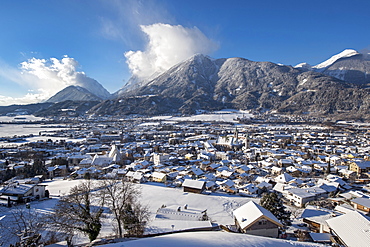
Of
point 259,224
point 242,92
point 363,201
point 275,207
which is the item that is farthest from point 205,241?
point 242,92

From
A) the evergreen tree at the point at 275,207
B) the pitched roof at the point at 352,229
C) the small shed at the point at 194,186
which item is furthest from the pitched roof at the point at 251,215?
the small shed at the point at 194,186

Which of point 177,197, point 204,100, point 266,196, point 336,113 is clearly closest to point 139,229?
point 266,196

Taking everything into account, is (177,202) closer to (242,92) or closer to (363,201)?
(363,201)

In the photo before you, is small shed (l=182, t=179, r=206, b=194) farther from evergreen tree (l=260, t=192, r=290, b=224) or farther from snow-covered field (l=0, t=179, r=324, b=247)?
evergreen tree (l=260, t=192, r=290, b=224)

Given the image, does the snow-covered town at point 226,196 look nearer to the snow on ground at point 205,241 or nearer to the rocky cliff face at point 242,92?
the snow on ground at point 205,241

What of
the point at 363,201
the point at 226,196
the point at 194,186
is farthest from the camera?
the point at 194,186

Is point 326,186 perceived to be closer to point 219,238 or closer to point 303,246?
point 303,246

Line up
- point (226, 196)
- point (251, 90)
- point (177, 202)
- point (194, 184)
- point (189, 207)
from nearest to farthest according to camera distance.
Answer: point (189, 207) → point (177, 202) → point (226, 196) → point (194, 184) → point (251, 90)
